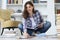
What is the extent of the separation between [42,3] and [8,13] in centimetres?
87

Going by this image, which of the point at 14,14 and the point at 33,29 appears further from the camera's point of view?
the point at 14,14

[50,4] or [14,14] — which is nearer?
[50,4]

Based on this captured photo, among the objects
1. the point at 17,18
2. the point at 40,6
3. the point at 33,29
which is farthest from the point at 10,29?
the point at 33,29

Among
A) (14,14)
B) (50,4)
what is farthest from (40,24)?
(14,14)

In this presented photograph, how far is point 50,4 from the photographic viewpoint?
387cm

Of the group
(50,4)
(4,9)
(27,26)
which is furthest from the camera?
(4,9)

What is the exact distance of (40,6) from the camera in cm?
404

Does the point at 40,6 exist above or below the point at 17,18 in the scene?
above

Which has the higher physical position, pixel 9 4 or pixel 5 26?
pixel 9 4

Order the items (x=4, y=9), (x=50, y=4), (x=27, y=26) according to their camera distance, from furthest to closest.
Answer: (x=4, y=9)
(x=50, y=4)
(x=27, y=26)

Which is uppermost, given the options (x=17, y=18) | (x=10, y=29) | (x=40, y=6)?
(x=40, y=6)

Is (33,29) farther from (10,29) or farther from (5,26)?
(10,29)

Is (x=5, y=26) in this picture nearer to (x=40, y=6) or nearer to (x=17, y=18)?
(x=17, y=18)

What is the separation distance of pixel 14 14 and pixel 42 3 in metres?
0.73
